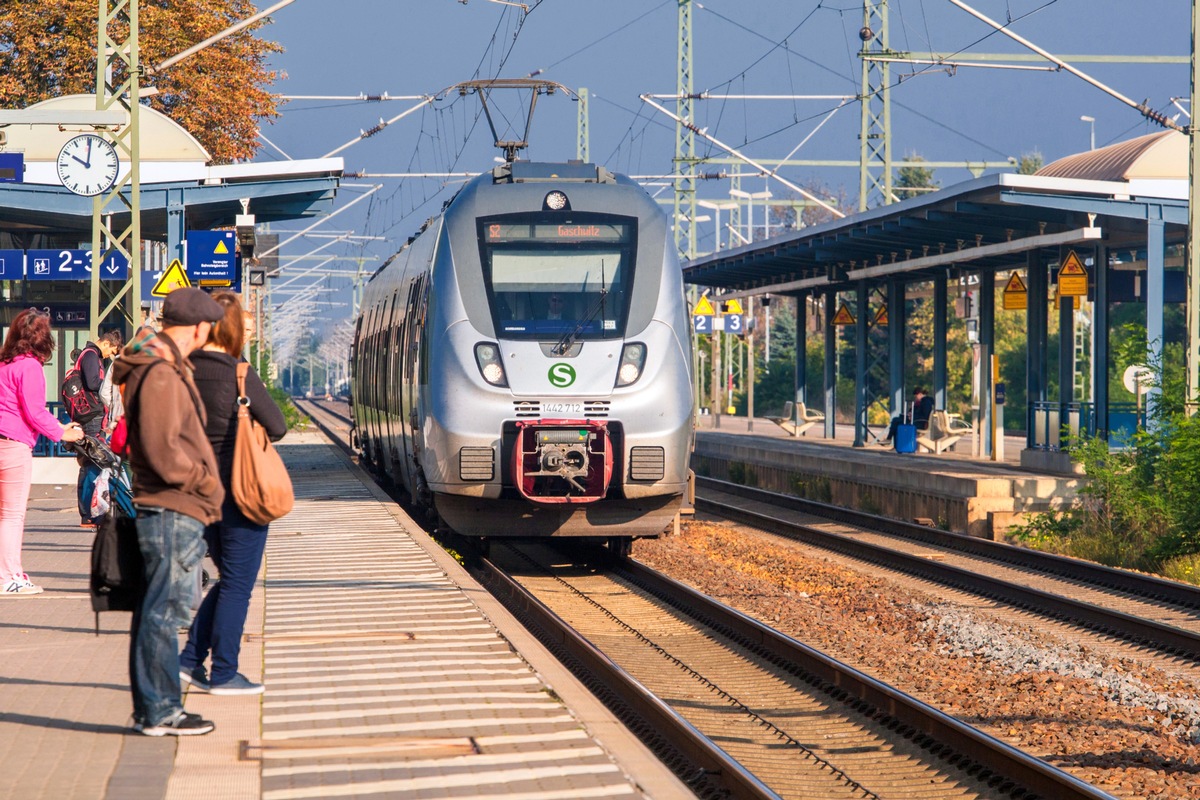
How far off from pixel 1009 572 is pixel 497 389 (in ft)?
19.1

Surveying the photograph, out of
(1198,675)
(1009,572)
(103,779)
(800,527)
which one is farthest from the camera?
(800,527)

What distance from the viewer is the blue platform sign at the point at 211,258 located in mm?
19875

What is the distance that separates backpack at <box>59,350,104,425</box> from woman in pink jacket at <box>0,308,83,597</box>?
2.71 meters

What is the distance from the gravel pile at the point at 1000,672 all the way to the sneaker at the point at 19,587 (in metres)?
5.26

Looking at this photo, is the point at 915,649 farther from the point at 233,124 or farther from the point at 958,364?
the point at 958,364

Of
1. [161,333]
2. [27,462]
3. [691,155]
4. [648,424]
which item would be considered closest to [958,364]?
[691,155]

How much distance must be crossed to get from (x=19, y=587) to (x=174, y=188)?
13.1 m

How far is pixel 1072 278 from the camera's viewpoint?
21.3 metres

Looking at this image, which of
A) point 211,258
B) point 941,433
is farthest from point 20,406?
point 941,433

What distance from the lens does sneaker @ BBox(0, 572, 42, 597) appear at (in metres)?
10.4

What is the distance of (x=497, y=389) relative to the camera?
13.4 m

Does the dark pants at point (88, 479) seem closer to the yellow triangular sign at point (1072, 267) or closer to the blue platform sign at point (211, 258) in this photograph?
the blue platform sign at point (211, 258)

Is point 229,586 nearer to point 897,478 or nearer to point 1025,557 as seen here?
point 1025,557

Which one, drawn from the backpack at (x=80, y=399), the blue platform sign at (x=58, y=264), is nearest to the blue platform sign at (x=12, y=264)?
the blue platform sign at (x=58, y=264)
